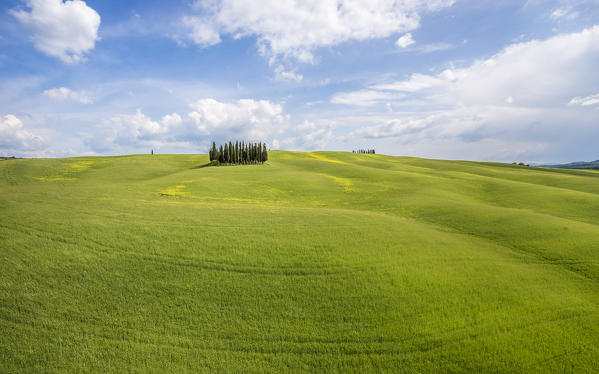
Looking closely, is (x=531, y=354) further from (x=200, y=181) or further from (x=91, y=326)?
(x=200, y=181)

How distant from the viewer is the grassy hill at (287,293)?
31.2ft

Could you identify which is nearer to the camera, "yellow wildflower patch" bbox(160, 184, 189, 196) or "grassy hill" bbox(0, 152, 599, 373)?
"grassy hill" bbox(0, 152, 599, 373)

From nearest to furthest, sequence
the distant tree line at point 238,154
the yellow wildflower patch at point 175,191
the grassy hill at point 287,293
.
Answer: the grassy hill at point 287,293 → the yellow wildflower patch at point 175,191 → the distant tree line at point 238,154

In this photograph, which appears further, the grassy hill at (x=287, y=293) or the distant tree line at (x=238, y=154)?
the distant tree line at (x=238, y=154)

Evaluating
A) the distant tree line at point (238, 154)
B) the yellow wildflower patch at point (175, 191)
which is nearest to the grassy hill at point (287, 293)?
the yellow wildflower patch at point (175, 191)

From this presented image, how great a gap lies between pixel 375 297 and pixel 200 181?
131 ft

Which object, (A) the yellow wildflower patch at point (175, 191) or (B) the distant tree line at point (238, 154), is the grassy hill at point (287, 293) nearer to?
(A) the yellow wildflower patch at point (175, 191)

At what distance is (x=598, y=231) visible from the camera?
20.2 m

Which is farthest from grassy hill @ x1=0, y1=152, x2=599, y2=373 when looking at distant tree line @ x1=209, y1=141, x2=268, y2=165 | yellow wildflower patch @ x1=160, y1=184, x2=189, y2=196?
distant tree line @ x1=209, y1=141, x2=268, y2=165

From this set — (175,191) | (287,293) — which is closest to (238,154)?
(175,191)

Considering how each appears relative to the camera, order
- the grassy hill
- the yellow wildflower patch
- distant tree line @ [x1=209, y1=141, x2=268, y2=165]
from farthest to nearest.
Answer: distant tree line @ [x1=209, y1=141, x2=268, y2=165]
the yellow wildflower patch
the grassy hill

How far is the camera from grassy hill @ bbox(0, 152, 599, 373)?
9.52 meters

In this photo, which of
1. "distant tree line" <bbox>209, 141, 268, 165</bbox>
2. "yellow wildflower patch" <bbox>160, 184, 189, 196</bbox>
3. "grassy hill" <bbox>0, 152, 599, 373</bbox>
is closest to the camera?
"grassy hill" <bbox>0, 152, 599, 373</bbox>

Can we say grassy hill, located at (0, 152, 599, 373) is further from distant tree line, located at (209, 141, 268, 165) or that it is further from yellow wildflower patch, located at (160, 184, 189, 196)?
distant tree line, located at (209, 141, 268, 165)
